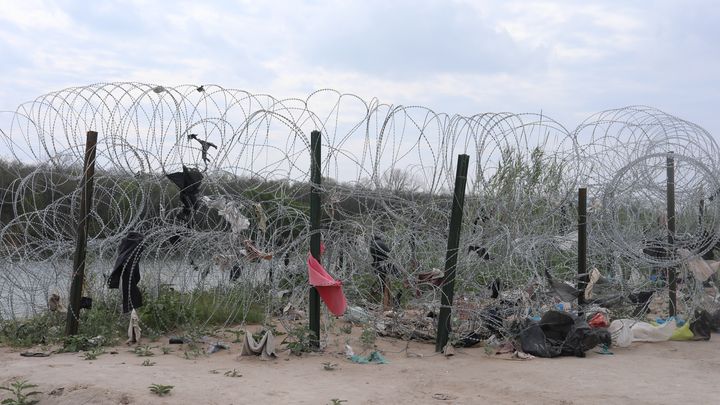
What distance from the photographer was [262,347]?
663 cm

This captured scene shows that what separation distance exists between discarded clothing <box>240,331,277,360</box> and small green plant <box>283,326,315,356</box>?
221 mm

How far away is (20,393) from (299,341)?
2540mm

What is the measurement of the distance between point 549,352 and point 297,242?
8.99 ft

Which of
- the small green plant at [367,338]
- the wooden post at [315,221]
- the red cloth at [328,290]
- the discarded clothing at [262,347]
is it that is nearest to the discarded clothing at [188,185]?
the wooden post at [315,221]

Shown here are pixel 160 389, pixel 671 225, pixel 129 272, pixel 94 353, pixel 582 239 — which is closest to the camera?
pixel 160 389

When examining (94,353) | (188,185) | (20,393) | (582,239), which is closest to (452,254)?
(582,239)

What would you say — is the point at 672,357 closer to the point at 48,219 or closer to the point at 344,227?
the point at 344,227

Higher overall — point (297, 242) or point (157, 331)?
point (297, 242)

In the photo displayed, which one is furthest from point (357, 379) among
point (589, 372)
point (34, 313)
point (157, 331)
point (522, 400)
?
point (34, 313)

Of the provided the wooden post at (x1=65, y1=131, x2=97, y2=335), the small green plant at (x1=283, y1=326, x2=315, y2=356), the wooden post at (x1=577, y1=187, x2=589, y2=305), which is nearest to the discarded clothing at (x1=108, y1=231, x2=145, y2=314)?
the wooden post at (x1=65, y1=131, x2=97, y2=335)

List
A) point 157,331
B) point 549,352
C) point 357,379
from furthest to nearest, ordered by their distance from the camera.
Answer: point 157,331 → point 549,352 → point 357,379

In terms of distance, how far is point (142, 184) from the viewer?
24.0ft

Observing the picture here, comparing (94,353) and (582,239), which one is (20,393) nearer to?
(94,353)

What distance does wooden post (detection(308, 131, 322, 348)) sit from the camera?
22.7 feet
